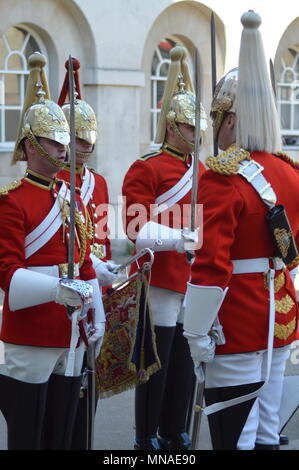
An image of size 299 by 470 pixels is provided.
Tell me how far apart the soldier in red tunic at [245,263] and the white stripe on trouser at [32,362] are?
0.61 metres

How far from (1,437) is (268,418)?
6.55ft

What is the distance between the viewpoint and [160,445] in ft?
16.0

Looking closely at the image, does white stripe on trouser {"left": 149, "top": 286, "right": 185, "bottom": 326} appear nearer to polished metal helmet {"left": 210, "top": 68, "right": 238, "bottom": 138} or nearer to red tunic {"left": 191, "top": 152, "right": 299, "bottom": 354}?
red tunic {"left": 191, "top": 152, "right": 299, "bottom": 354}

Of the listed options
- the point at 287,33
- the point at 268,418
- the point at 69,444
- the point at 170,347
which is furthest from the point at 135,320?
the point at 287,33

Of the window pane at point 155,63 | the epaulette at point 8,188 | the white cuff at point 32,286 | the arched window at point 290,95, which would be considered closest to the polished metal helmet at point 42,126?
the epaulette at point 8,188

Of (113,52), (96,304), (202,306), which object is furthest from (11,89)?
(202,306)

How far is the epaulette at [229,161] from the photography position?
3.41m

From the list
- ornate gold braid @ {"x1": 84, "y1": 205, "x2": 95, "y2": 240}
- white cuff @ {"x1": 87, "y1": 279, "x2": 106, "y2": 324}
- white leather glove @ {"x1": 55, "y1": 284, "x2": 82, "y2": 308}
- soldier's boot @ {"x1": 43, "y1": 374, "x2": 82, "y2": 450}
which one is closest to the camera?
white leather glove @ {"x1": 55, "y1": 284, "x2": 82, "y2": 308}

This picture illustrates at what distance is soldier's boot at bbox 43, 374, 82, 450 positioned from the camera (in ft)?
12.5

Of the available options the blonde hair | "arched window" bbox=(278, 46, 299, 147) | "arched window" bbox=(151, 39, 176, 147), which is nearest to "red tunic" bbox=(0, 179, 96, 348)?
the blonde hair

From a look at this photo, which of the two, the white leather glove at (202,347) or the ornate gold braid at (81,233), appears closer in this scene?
the white leather glove at (202,347)

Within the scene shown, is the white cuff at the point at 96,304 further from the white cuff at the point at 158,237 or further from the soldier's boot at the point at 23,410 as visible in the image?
the white cuff at the point at 158,237

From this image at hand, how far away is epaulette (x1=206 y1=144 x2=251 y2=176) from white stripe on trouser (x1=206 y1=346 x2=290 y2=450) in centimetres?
68

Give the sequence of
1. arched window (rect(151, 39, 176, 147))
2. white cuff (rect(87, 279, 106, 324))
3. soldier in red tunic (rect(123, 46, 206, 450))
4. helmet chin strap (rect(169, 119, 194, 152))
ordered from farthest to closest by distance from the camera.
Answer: arched window (rect(151, 39, 176, 147)) → helmet chin strap (rect(169, 119, 194, 152)) → soldier in red tunic (rect(123, 46, 206, 450)) → white cuff (rect(87, 279, 106, 324))
